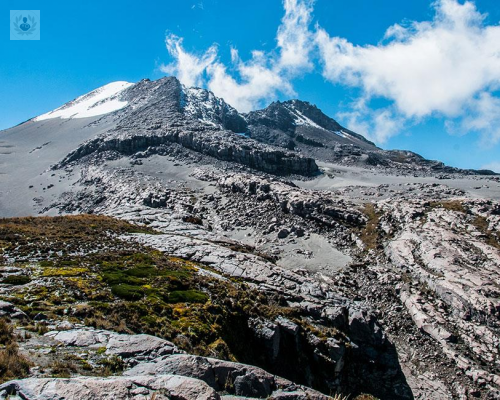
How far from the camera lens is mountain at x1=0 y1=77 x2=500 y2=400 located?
12.3 metres

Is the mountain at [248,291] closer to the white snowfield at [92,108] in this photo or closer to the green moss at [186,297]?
the green moss at [186,297]

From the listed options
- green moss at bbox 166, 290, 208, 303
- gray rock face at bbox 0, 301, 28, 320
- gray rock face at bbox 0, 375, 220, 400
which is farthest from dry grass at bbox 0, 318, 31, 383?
green moss at bbox 166, 290, 208, 303

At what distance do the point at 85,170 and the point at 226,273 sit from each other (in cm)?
8601

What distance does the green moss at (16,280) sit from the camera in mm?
19594

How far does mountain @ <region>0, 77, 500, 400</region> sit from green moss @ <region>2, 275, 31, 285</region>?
0.08 meters

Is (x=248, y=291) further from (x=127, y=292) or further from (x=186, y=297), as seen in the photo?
(x=127, y=292)

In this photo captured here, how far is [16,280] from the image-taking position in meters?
19.8

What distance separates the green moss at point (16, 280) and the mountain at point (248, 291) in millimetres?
76

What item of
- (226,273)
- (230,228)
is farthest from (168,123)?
(226,273)

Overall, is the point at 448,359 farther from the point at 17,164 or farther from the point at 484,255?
the point at 17,164

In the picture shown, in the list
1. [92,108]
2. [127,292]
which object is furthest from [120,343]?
[92,108]

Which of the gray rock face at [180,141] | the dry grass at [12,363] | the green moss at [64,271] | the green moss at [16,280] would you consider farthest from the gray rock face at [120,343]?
the gray rock face at [180,141]

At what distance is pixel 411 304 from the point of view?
119ft

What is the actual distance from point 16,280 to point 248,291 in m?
17.6
